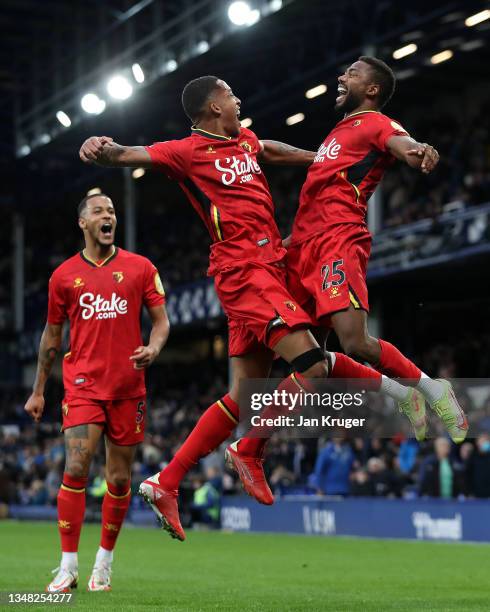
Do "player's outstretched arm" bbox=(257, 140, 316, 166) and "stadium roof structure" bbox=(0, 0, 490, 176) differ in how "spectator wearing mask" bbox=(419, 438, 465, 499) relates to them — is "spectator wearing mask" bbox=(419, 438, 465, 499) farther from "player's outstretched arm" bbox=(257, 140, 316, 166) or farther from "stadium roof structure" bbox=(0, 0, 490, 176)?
"player's outstretched arm" bbox=(257, 140, 316, 166)

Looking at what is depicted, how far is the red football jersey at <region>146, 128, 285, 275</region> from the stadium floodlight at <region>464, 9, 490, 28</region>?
1579 cm

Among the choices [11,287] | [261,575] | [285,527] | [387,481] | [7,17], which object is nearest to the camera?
[261,575]

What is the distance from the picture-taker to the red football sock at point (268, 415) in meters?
7.61

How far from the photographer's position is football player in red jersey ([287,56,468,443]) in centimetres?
749

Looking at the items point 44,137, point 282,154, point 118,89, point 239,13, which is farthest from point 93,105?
point 282,154

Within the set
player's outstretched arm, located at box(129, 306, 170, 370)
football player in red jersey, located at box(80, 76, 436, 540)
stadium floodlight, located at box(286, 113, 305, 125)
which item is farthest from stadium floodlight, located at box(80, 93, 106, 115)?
football player in red jersey, located at box(80, 76, 436, 540)

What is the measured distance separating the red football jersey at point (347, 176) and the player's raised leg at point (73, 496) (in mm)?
2221

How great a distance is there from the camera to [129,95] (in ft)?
94.6

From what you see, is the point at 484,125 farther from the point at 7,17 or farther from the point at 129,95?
the point at 7,17

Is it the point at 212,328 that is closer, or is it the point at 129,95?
the point at 129,95

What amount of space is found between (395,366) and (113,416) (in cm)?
231

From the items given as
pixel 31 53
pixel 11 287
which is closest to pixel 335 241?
pixel 31 53

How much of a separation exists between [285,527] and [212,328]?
19520 millimetres

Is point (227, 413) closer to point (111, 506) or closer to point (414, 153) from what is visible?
point (111, 506)
